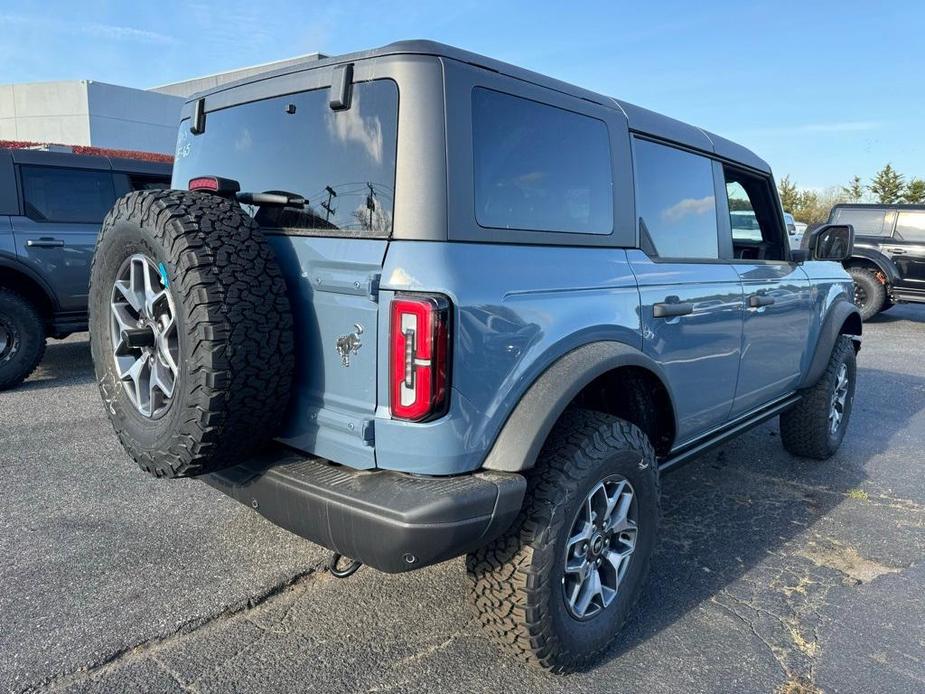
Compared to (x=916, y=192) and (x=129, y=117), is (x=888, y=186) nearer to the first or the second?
(x=916, y=192)

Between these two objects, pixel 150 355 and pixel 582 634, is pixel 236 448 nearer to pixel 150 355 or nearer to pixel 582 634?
pixel 150 355

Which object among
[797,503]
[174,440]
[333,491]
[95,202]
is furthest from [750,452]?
[95,202]

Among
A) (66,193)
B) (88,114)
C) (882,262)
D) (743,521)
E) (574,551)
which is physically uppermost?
(88,114)

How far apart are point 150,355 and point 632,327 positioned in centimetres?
173

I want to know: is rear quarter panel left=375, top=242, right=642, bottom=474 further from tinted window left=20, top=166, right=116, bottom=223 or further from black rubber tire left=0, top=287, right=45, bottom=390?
tinted window left=20, top=166, right=116, bottom=223

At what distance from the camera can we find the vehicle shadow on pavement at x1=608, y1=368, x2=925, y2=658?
2.84 meters

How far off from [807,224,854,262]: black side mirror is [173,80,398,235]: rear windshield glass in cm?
327

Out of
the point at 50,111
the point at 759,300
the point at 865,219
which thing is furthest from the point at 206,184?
the point at 50,111

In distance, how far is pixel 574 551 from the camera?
2.32 meters

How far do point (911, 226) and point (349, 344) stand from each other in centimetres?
1265

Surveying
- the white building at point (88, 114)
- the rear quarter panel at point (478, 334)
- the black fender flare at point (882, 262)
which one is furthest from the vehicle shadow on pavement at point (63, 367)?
the white building at point (88, 114)

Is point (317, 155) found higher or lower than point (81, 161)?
lower

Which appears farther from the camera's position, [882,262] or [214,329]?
[882,262]

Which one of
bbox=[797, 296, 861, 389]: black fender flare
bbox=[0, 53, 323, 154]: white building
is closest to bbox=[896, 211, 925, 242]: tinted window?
bbox=[797, 296, 861, 389]: black fender flare
